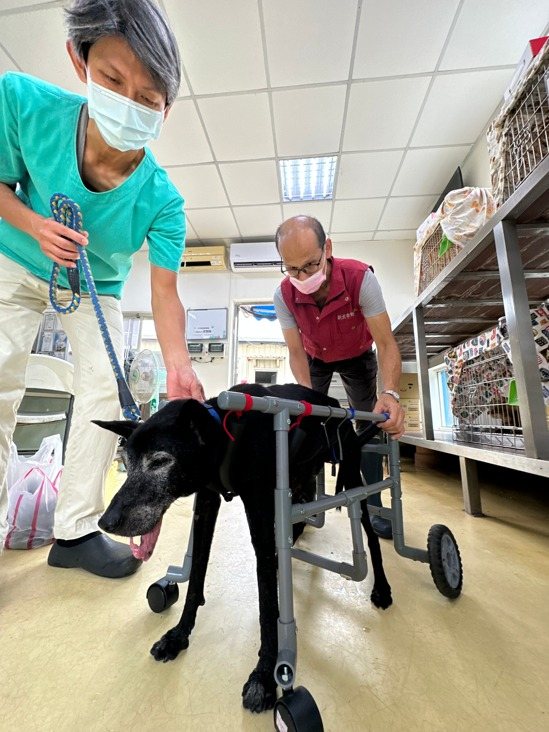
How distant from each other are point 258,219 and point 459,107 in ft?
7.42

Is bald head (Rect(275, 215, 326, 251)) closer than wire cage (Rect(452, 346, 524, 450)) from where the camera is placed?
Yes

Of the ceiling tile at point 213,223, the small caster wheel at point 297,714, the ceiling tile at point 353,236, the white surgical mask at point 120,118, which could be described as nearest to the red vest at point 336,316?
the white surgical mask at point 120,118

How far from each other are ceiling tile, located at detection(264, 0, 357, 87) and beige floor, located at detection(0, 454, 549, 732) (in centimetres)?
300

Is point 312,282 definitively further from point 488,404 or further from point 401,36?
point 401,36

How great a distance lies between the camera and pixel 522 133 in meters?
1.22

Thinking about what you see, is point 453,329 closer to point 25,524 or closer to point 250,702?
point 250,702

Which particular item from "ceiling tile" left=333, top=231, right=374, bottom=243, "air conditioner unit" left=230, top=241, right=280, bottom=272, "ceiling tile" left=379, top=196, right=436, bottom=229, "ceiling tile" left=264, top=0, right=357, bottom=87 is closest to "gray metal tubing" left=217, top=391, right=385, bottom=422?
"ceiling tile" left=264, top=0, right=357, bottom=87

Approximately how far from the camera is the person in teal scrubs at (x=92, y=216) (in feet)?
2.53

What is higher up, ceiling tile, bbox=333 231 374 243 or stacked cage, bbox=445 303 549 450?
ceiling tile, bbox=333 231 374 243

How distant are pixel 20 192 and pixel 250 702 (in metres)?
1.33

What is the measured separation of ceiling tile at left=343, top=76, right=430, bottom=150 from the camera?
2.49 meters

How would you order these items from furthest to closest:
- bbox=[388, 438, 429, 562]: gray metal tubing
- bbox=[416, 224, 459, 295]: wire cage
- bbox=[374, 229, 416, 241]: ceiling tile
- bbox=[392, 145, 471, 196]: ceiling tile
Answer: bbox=[374, 229, 416, 241]: ceiling tile, bbox=[392, 145, 471, 196]: ceiling tile, bbox=[416, 224, 459, 295]: wire cage, bbox=[388, 438, 429, 562]: gray metal tubing

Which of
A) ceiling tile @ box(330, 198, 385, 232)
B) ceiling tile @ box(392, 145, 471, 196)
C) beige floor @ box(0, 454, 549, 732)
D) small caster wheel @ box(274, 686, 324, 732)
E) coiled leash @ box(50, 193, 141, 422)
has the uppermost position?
ceiling tile @ box(392, 145, 471, 196)

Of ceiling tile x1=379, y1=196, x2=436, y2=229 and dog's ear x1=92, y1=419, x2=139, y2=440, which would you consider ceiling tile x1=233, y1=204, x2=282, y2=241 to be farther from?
dog's ear x1=92, y1=419, x2=139, y2=440
